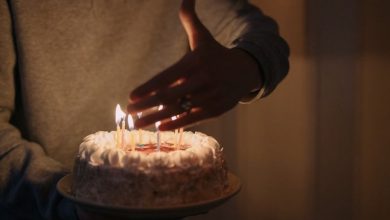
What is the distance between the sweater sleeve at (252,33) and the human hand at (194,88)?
0.11m

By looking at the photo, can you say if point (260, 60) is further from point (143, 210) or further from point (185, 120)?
point (143, 210)

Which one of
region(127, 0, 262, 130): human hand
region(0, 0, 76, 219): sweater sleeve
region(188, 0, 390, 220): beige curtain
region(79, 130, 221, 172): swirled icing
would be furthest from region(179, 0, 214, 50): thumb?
region(188, 0, 390, 220): beige curtain

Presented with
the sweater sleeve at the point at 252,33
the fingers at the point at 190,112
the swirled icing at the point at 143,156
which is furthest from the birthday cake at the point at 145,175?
the sweater sleeve at the point at 252,33

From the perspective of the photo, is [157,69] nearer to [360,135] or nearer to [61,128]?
[61,128]

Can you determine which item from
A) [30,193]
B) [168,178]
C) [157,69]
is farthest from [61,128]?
[168,178]

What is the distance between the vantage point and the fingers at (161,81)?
844 mm

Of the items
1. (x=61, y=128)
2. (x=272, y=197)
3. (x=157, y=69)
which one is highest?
(x=157, y=69)

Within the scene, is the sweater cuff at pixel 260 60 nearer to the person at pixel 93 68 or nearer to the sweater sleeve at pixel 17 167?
the person at pixel 93 68

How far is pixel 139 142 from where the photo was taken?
110 cm

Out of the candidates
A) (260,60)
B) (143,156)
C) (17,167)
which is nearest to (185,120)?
(143,156)

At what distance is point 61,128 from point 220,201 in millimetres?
566

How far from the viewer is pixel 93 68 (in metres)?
1.31

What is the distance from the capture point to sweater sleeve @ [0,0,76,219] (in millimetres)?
1092

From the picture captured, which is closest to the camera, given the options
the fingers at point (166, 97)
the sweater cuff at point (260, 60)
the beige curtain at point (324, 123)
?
the fingers at point (166, 97)
